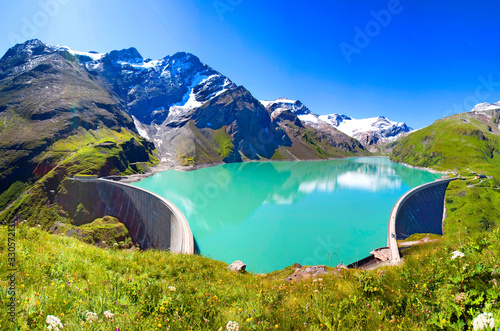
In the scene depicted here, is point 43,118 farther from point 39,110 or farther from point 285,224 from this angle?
point 285,224

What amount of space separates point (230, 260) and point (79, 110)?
16819 cm

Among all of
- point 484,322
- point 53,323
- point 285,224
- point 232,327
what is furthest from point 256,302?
point 285,224

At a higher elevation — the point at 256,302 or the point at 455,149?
the point at 455,149

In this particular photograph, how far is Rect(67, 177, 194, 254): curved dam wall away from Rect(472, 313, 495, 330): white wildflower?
20.6 m

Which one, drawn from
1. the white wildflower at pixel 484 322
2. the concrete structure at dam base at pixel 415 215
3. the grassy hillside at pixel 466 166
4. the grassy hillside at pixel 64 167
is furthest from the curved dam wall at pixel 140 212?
the grassy hillside at pixel 466 166

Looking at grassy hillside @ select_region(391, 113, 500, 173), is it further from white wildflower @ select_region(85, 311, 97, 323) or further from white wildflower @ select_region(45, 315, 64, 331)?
white wildflower @ select_region(45, 315, 64, 331)

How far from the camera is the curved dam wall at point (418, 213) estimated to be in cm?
3554

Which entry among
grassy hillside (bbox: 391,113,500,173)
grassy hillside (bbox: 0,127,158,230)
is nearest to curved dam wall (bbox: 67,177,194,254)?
grassy hillside (bbox: 0,127,158,230)

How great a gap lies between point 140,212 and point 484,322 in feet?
153

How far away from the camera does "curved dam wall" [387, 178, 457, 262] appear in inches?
1399

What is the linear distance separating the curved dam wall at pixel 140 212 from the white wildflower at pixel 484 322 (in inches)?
810

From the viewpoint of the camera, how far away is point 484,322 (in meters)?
2.51

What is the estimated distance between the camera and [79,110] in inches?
5546

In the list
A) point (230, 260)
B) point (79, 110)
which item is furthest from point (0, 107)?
→ point (230, 260)
